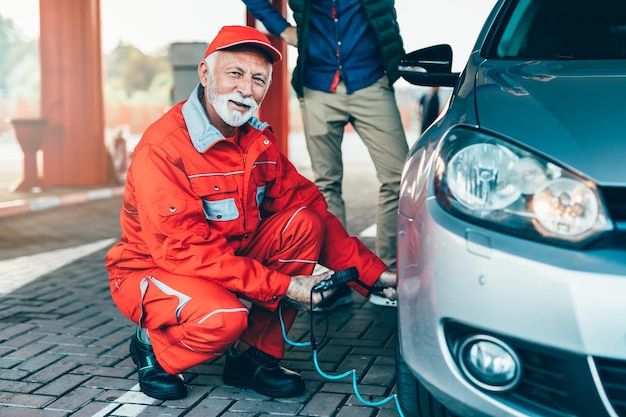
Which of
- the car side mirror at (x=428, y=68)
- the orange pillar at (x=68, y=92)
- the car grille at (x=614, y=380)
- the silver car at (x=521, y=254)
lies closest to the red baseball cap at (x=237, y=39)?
the car side mirror at (x=428, y=68)

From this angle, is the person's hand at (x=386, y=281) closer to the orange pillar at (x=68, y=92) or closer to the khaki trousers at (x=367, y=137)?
the khaki trousers at (x=367, y=137)

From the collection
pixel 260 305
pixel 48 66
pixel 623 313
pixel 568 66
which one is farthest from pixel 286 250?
pixel 48 66

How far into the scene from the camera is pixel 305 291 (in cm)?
268

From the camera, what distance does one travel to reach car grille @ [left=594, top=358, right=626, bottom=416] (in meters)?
1.76

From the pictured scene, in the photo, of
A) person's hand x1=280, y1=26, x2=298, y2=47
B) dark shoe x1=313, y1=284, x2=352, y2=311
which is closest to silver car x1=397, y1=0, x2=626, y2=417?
dark shoe x1=313, y1=284, x2=352, y2=311

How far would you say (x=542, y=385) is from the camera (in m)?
1.87

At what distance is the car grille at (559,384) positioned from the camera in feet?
5.84

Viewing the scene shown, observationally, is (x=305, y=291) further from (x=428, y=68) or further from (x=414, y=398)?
(x=428, y=68)

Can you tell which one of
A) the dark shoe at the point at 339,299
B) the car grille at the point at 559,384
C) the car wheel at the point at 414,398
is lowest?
the dark shoe at the point at 339,299

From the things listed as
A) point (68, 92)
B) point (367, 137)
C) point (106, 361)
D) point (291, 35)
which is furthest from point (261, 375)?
point (68, 92)

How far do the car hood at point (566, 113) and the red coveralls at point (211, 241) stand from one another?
3.07 feet

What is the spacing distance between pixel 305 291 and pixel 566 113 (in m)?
1.06

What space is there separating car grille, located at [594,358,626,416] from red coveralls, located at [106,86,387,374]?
3.81 feet

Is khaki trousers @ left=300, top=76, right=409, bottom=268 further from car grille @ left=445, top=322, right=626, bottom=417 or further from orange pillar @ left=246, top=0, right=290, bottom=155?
orange pillar @ left=246, top=0, right=290, bottom=155
